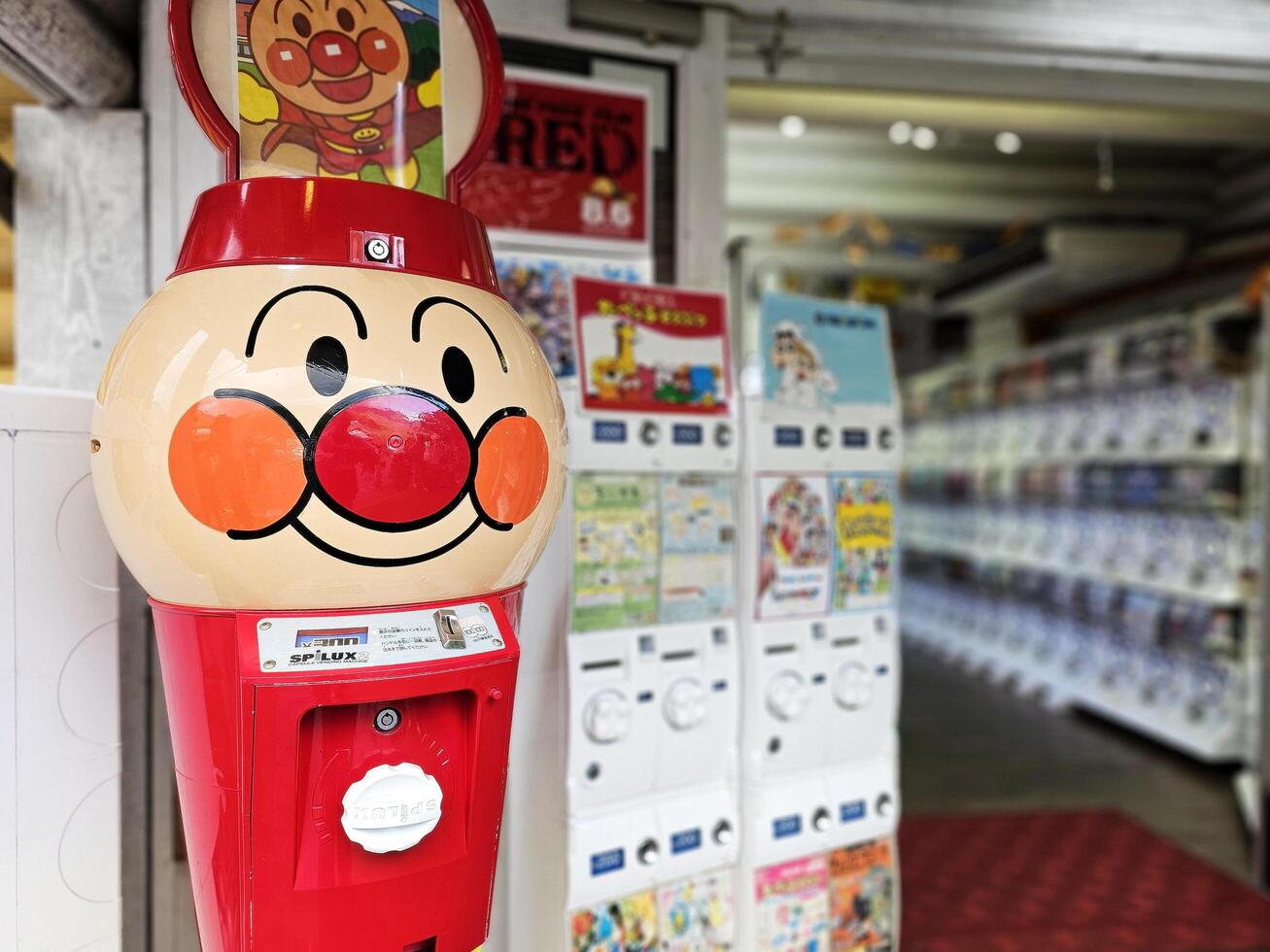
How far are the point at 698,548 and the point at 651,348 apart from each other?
1.62 feet

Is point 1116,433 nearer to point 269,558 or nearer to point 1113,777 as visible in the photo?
point 1113,777

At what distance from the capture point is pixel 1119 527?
575cm

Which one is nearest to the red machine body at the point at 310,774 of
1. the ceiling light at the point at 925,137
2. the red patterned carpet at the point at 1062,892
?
the red patterned carpet at the point at 1062,892

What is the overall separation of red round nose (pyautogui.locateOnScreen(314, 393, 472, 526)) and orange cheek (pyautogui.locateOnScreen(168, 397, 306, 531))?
1.9 inches

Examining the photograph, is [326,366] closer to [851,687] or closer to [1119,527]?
[851,687]

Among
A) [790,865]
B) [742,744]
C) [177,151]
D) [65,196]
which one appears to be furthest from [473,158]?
[790,865]

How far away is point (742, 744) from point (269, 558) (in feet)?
4.69

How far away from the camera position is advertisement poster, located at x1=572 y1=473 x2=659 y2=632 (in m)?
2.13

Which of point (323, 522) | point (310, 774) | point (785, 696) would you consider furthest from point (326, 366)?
point (785, 696)

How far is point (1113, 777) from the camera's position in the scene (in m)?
4.91

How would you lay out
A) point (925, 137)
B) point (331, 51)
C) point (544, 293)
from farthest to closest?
point (925, 137) < point (544, 293) < point (331, 51)

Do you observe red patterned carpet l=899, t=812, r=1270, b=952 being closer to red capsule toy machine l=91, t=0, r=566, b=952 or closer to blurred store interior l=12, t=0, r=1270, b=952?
blurred store interior l=12, t=0, r=1270, b=952

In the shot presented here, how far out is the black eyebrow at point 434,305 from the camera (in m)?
1.37

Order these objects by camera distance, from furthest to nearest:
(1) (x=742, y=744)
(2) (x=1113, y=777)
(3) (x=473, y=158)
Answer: (2) (x=1113, y=777), (1) (x=742, y=744), (3) (x=473, y=158)
